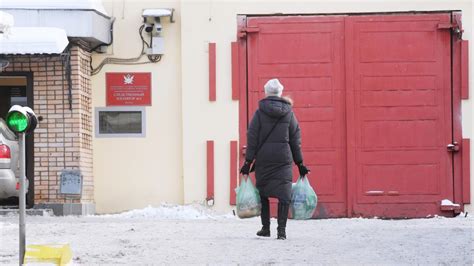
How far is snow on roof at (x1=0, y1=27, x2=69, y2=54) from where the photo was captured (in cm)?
1382

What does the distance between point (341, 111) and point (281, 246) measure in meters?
5.23

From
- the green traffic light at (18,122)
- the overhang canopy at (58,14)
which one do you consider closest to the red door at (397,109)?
the overhang canopy at (58,14)

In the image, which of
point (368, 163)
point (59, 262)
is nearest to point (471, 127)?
point (368, 163)

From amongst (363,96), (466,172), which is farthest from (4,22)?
(466,172)

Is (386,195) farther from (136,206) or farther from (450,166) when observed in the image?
(136,206)

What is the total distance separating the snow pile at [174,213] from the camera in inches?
564

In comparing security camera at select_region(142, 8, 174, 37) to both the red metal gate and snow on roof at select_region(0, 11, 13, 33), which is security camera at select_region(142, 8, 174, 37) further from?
snow on roof at select_region(0, 11, 13, 33)

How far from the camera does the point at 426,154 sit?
14984mm

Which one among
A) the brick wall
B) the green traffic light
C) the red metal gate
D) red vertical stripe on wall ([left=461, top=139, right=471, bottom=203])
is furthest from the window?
the green traffic light

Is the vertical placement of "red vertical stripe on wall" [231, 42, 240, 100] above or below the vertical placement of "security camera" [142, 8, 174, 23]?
below

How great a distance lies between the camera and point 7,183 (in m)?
14.2

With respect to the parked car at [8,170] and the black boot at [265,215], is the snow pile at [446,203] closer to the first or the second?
the black boot at [265,215]

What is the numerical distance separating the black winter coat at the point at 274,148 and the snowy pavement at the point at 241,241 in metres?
0.58

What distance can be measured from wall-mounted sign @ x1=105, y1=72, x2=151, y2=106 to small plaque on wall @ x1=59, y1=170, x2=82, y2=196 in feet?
4.26
